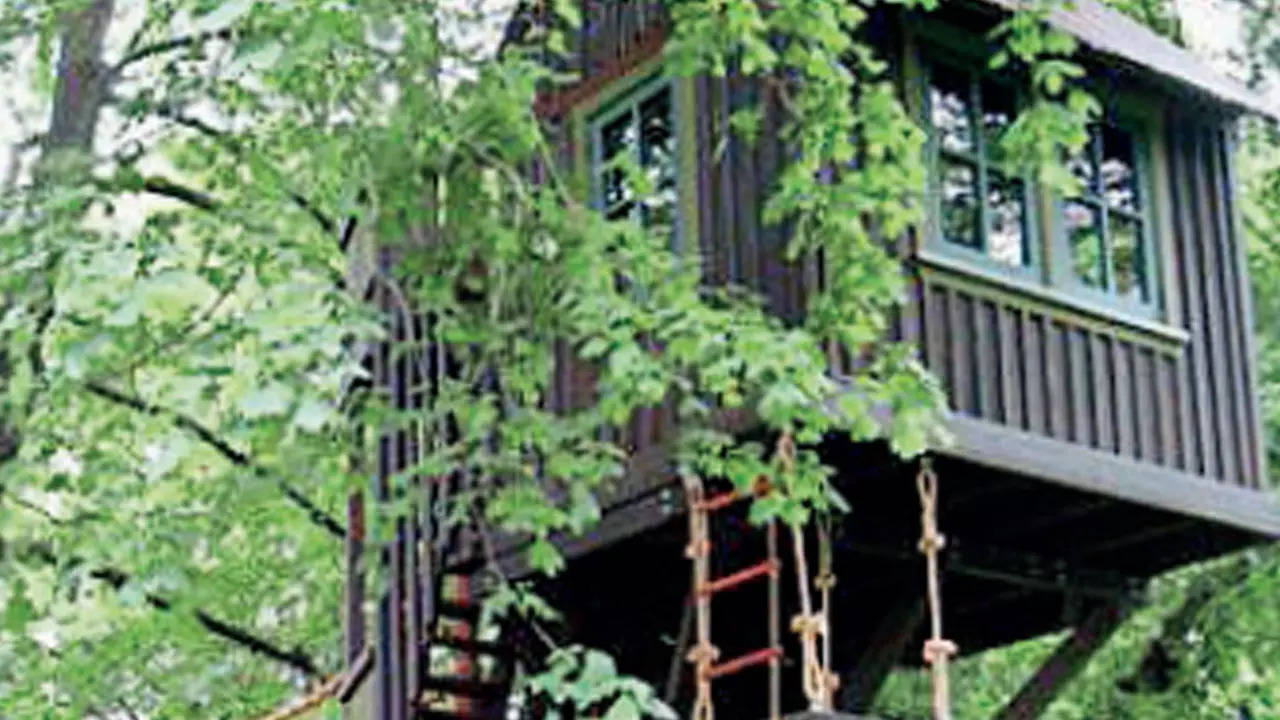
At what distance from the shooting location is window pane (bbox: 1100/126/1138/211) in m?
9.98

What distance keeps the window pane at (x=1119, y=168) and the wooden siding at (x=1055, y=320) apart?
0.13 metres

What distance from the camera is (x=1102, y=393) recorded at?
9.44 m

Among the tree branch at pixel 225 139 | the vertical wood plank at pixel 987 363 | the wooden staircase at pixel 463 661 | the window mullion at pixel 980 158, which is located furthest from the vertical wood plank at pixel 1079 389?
the tree branch at pixel 225 139

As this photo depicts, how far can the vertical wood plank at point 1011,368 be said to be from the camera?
357 inches

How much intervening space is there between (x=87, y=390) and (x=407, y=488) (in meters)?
1.09

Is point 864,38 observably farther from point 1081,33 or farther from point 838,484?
point 838,484

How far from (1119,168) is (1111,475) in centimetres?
152

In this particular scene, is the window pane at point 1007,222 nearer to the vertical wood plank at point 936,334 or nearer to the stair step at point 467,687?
the vertical wood plank at point 936,334

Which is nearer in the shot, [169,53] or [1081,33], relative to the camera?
[1081,33]

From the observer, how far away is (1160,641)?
14.6 metres

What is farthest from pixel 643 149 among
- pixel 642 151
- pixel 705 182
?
pixel 705 182

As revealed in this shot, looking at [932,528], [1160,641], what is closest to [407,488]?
[932,528]

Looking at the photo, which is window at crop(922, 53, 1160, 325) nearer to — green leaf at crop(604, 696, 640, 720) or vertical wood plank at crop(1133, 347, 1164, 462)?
vertical wood plank at crop(1133, 347, 1164, 462)

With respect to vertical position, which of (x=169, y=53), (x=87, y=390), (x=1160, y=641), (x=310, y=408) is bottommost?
(x=310, y=408)
